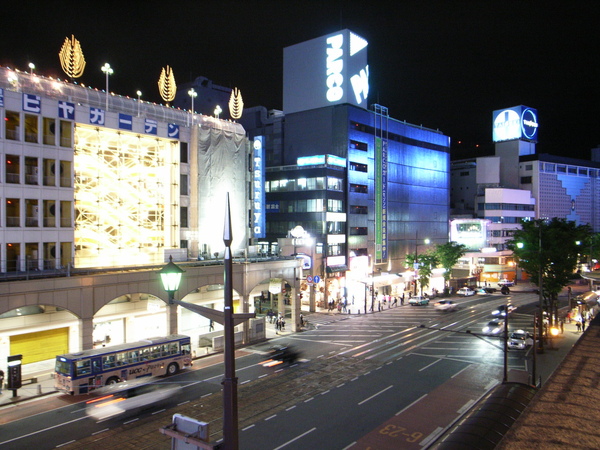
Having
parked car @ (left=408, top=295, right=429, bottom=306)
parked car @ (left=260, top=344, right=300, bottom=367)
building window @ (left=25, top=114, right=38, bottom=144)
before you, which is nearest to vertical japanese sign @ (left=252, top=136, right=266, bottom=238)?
parked car @ (left=260, top=344, right=300, bottom=367)

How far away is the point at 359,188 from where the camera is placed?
78.4 metres

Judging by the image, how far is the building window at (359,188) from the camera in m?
76.9

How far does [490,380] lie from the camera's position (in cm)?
3369

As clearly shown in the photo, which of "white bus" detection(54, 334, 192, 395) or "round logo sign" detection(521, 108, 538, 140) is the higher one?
"round logo sign" detection(521, 108, 538, 140)

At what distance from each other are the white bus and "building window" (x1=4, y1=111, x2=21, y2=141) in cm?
1669

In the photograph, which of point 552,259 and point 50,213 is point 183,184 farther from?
point 552,259

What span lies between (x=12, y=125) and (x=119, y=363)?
63.6 ft

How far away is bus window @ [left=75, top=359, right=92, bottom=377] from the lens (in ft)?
99.5

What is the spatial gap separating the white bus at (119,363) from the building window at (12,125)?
54.7 feet

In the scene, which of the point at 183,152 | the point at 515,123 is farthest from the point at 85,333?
the point at 515,123

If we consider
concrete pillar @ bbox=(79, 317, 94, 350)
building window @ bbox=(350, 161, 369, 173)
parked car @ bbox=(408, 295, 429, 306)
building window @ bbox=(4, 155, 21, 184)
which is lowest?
parked car @ bbox=(408, 295, 429, 306)

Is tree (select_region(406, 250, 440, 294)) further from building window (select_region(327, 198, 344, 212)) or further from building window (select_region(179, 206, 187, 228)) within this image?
building window (select_region(179, 206, 187, 228))

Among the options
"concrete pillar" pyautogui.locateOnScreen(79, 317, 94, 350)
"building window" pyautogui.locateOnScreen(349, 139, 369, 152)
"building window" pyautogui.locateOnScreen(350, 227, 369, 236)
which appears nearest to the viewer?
"concrete pillar" pyautogui.locateOnScreen(79, 317, 94, 350)

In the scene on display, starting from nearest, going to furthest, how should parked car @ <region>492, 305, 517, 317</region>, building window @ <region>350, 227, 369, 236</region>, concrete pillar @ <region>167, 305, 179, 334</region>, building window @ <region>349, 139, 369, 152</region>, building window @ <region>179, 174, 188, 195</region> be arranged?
parked car @ <region>492, 305, 517, 317</region> → concrete pillar @ <region>167, 305, 179, 334</region> → building window @ <region>179, 174, 188, 195</region> → building window @ <region>350, 227, 369, 236</region> → building window @ <region>349, 139, 369, 152</region>
